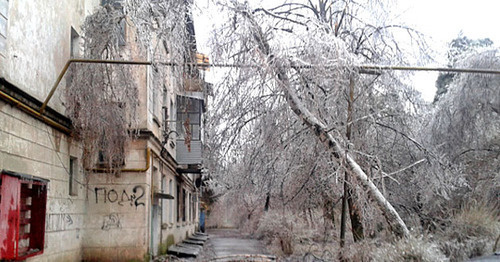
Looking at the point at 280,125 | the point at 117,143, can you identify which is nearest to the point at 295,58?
the point at 280,125

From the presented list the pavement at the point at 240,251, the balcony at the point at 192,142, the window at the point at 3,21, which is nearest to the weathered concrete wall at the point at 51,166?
the window at the point at 3,21

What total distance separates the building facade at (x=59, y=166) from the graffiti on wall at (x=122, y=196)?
3 cm

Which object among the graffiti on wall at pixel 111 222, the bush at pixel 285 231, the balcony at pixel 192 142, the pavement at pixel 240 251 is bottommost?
the pavement at pixel 240 251

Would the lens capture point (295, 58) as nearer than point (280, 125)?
Yes

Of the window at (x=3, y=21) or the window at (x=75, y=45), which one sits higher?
the window at (x=75, y=45)

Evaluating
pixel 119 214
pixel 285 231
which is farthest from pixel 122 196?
pixel 285 231

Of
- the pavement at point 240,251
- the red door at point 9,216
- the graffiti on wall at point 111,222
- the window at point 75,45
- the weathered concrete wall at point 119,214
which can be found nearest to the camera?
the red door at point 9,216

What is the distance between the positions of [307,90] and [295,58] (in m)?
0.82

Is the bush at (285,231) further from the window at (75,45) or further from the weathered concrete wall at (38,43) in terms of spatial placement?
the weathered concrete wall at (38,43)

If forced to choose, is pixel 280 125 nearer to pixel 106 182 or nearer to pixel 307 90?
pixel 307 90

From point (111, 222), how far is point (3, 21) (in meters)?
6.84

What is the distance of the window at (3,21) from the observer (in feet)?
24.7

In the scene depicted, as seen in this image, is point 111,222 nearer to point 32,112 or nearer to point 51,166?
point 51,166

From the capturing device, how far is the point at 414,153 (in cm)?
1164
